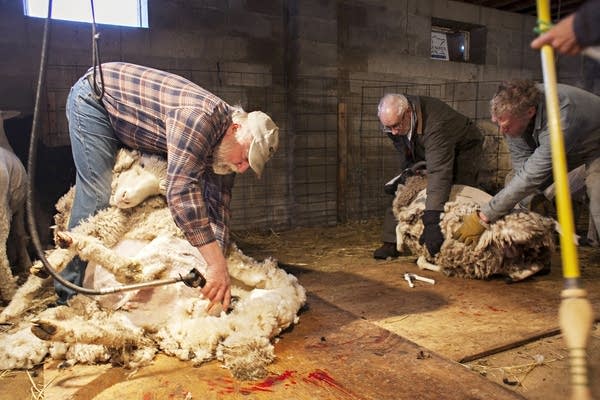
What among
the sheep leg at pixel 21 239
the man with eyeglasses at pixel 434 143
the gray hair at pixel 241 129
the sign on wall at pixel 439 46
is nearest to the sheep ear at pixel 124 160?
the gray hair at pixel 241 129

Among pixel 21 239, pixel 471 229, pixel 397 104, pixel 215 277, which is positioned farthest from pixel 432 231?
pixel 21 239

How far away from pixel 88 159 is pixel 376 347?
1660mm

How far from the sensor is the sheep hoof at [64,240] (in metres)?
1.95

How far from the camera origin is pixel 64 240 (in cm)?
196

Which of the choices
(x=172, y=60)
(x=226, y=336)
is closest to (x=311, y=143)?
(x=172, y=60)

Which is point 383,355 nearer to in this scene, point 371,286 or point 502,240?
point 371,286

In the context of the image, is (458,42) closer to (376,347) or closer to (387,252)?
(387,252)

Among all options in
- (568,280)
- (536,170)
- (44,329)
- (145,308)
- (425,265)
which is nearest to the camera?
(568,280)

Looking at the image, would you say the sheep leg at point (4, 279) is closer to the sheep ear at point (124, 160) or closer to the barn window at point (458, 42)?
the sheep ear at point (124, 160)

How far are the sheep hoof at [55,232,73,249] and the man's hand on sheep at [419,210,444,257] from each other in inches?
90.9

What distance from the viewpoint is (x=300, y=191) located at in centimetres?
584

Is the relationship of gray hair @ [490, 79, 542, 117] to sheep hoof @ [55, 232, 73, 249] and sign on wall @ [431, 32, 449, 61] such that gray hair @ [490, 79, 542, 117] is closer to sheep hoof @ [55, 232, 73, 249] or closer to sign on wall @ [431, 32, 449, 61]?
sheep hoof @ [55, 232, 73, 249]

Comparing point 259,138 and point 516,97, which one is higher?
point 516,97

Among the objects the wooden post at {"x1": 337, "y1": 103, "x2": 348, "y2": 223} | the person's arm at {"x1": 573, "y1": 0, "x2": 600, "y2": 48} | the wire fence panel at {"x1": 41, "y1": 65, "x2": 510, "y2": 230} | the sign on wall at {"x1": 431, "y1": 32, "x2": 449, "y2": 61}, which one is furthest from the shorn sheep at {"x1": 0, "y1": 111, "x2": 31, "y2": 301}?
the sign on wall at {"x1": 431, "y1": 32, "x2": 449, "y2": 61}
